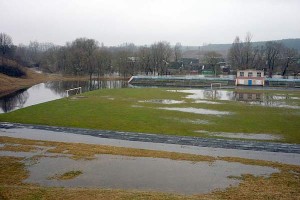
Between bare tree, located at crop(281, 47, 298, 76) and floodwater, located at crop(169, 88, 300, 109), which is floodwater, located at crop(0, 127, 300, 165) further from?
bare tree, located at crop(281, 47, 298, 76)

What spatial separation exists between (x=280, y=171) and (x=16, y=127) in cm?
2404

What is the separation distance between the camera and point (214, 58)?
115875 millimetres

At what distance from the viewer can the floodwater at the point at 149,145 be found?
21.4m

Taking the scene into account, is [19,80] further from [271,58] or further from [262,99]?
[271,58]

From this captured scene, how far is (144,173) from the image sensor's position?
17.9 metres

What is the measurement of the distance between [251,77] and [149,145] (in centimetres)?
5540

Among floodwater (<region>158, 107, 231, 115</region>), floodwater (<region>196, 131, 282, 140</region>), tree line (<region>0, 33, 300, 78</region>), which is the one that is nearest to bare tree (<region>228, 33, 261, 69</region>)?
tree line (<region>0, 33, 300, 78</region>)

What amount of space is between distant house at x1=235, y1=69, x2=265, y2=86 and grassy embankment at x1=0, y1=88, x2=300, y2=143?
32.7 metres

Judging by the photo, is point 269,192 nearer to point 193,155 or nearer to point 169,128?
point 193,155

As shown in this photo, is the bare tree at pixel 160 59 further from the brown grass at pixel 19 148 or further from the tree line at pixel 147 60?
the brown grass at pixel 19 148

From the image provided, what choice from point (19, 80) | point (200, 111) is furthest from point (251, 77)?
point (19, 80)

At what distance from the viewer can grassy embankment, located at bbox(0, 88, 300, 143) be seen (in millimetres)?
28906

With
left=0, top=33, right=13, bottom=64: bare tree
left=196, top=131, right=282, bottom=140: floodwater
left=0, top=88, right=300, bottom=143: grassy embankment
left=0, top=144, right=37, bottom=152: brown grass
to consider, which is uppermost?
left=0, top=33, right=13, bottom=64: bare tree

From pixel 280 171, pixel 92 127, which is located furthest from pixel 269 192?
pixel 92 127
